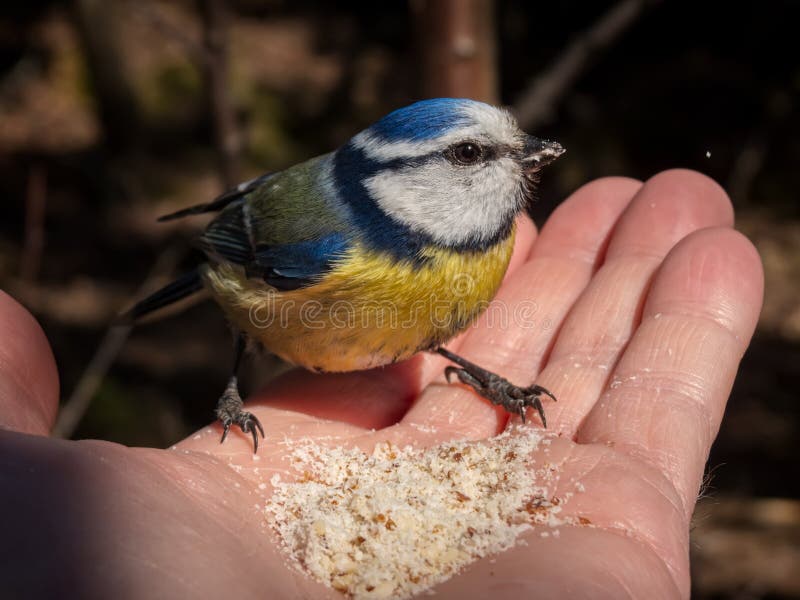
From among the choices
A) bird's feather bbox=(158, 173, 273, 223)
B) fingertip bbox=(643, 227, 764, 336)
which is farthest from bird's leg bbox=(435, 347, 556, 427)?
bird's feather bbox=(158, 173, 273, 223)

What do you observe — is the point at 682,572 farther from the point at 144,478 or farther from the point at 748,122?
the point at 748,122

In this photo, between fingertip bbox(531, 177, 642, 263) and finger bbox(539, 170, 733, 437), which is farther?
fingertip bbox(531, 177, 642, 263)

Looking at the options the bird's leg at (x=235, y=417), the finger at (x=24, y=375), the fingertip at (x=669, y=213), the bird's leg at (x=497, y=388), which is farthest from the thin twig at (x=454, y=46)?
the finger at (x=24, y=375)

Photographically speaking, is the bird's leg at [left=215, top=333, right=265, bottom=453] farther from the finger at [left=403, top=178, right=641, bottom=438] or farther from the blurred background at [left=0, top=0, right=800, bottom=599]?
the blurred background at [left=0, top=0, right=800, bottom=599]

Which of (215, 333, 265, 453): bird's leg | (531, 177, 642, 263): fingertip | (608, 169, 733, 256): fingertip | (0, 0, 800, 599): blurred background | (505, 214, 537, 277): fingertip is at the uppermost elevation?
(608, 169, 733, 256): fingertip

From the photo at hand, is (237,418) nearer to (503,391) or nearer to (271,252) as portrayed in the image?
(271,252)

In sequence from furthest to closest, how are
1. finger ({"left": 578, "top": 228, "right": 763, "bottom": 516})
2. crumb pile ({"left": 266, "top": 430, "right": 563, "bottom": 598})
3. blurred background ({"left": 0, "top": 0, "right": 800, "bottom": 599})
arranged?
blurred background ({"left": 0, "top": 0, "right": 800, "bottom": 599}), finger ({"left": 578, "top": 228, "right": 763, "bottom": 516}), crumb pile ({"left": 266, "top": 430, "right": 563, "bottom": 598})
